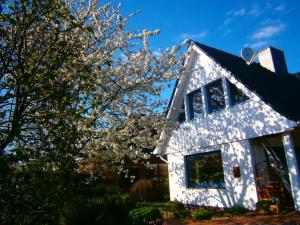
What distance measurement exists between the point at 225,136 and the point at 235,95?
173 cm

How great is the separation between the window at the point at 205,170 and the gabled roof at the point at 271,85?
3.22 meters

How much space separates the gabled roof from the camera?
10022 millimetres

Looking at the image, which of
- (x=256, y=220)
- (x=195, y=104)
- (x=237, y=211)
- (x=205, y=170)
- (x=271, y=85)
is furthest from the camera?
(x=195, y=104)

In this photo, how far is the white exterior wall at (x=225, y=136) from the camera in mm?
10406

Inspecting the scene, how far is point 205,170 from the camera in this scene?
13070 millimetres

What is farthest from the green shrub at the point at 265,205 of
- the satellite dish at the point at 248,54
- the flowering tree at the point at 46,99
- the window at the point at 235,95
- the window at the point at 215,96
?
the satellite dish at the point at 248,54

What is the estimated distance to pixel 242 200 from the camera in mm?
Result: 10914

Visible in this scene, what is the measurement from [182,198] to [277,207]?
5.66m

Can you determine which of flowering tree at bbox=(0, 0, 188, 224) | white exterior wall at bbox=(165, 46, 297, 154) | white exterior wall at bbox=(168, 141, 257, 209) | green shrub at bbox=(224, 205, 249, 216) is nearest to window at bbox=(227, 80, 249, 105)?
white exterior wall at bbox=(165, 46, 297, 154)

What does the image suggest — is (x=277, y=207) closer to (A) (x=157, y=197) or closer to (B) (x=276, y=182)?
(B) (x=276, y=182)

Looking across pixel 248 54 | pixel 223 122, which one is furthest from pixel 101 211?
pixel 248 54

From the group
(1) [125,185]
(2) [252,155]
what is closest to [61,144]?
(2) [252,155]

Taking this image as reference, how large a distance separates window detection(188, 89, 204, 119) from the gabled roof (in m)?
2.09

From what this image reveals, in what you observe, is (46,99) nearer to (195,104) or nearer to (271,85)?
(195,104)
